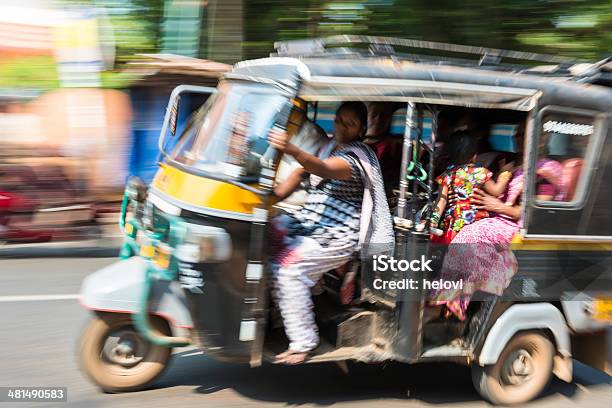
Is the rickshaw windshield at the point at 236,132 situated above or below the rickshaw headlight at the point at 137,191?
above

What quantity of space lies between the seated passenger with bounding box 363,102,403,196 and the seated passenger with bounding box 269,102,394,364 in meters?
0.63

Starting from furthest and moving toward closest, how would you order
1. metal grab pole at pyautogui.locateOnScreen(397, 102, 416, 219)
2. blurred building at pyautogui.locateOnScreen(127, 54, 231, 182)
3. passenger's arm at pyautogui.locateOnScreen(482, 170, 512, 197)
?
blurred building at pyautogui.locateOnScreen(127, 54, 231, 182) → passenger's arm at pyautogui.locateOnScreen(482, 170, 512, 197) → metal grab pole at pyautogui.locateOnScreen(397, 102, 416, 219)

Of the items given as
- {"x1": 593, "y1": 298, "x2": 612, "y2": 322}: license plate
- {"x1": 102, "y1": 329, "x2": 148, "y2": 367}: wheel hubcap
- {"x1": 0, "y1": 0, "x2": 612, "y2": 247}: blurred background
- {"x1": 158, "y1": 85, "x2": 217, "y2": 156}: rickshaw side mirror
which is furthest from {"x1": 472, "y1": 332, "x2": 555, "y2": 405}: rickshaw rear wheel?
{"x1": 0, "y1": 0, "x2": 612, "y2": 247}: blurred background

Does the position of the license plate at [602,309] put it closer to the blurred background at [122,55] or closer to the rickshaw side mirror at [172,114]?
the rickshaw side mirror at [172,114]

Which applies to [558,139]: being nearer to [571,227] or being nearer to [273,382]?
[571,227]

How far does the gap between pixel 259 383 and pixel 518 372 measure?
67.9 inches

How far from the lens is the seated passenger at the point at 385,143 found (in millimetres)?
4961

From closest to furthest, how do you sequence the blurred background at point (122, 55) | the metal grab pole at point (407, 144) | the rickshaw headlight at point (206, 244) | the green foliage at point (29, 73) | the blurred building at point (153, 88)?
the rickshaw headlight at point (206, 244) < the metal grab pole at point (407, 144) < the blurred background at point (122, 55) < the blurred building at point (153, 88) < the green foliage at point (29, 73)

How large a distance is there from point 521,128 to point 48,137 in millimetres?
7952

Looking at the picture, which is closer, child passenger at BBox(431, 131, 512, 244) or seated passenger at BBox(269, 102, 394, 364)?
seated passenger at BBox(269, 102, 394, 364)

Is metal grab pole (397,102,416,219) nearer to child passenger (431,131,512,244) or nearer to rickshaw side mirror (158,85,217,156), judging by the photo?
child passenger (431,131,512,244)

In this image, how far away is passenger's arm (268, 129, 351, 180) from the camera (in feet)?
12.6

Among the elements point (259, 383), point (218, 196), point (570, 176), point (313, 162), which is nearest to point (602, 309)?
point (570, 176)

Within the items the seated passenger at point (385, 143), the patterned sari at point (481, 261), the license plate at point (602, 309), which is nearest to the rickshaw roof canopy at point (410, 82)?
the patterned sari at point (481, 261)
